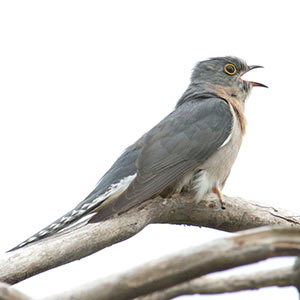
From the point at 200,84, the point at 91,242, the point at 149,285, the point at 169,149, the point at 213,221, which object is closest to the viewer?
the point at 149,285

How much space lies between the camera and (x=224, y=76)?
8.50 meters

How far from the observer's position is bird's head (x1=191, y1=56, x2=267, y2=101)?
27.5ft

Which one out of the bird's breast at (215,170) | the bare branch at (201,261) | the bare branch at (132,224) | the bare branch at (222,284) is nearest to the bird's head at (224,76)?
the bird's breast at (215,170)

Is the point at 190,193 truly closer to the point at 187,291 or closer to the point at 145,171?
the point at 145,171

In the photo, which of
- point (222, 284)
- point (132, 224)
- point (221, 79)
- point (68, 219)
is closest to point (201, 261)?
point (222, 284)

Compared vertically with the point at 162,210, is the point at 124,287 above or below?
above

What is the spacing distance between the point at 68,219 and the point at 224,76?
3.52m

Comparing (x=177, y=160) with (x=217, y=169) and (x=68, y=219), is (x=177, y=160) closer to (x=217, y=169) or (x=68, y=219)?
(x=217, y=169)

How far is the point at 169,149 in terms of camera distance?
22.6 feet

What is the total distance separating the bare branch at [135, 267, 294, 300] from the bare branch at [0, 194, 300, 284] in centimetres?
137

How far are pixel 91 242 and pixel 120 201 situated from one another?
30.1 inches

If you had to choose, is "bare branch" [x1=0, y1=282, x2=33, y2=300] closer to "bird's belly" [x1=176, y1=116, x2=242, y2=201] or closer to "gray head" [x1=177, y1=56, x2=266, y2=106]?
"bird's belly" [x1=176, y1=116, x2=242, y2=201]

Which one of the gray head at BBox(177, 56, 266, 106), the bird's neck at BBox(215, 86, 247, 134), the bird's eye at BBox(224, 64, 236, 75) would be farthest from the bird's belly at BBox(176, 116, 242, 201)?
the bird's eye at BBox(224, 64, 236, 75)

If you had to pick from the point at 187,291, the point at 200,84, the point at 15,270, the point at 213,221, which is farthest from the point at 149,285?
the point at 200,84
